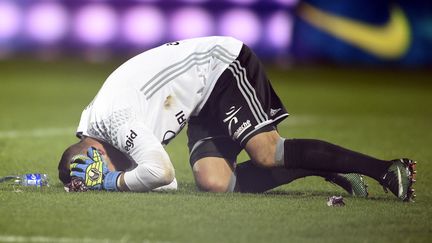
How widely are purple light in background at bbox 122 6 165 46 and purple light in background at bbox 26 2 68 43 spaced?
165 centimetres

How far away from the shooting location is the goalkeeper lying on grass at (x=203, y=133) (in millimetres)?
7219

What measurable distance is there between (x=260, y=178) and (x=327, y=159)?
2.21 ft

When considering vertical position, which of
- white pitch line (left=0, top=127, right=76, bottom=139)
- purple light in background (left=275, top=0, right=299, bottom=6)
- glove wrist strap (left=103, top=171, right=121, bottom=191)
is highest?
glove wrist strap (left=103, top=171, right=121, bottom=191)

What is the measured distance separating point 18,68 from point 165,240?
20.0 m

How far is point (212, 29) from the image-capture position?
27.6 m

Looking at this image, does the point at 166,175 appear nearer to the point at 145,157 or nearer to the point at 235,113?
the point at 145,157

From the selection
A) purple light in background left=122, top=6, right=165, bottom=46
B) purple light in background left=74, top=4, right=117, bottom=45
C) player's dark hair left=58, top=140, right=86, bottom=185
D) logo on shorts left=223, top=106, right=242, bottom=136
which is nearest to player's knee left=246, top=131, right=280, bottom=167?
logo on shorts left=223, top=106, right=242, bottom=136

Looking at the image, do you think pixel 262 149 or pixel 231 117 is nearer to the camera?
pixel 262 149

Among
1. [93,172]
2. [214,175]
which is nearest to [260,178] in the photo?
[214,175]

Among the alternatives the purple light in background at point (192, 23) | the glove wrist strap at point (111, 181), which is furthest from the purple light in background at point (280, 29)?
the glove wrist strap at point (111, 181)

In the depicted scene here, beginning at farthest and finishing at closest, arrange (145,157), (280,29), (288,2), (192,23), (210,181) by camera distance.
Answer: (192,23) → (280,29) → (288,2) → (210,181) → (145,157)

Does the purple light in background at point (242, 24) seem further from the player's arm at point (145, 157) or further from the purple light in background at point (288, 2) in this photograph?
the player's arm at point (145, 157)

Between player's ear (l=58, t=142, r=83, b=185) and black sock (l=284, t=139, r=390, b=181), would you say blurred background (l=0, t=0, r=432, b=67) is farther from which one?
player's ear (l=58, t=142, r=83, b=185)

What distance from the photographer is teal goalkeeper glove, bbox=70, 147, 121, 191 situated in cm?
723
